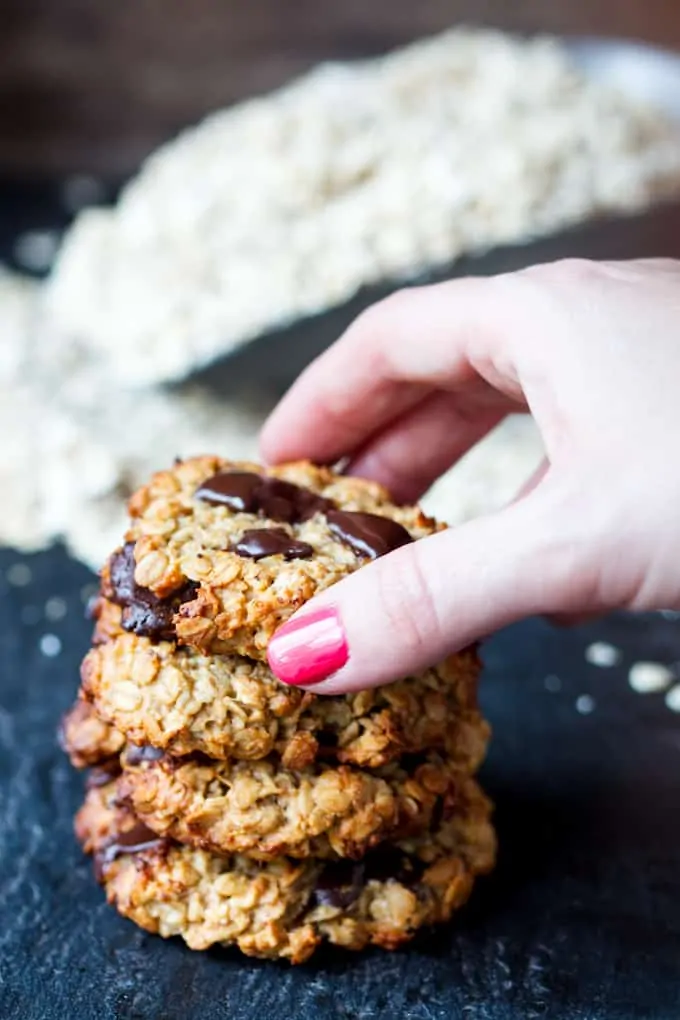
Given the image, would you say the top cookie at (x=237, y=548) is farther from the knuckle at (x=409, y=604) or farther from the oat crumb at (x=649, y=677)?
the oat crumb at (x=649, y=677)

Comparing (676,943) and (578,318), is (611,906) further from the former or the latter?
(578,318)

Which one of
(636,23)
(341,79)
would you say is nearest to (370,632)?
(341,79)

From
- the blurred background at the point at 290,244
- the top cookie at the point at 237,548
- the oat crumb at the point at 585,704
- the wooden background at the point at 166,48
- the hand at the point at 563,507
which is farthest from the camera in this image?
the wooden background at the point at 166,48

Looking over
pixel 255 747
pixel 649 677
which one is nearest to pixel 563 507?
pixel 255 747

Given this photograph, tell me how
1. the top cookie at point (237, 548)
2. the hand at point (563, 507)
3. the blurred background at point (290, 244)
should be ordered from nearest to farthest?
the hand at point (563, 507)
the top cookie at point (237, 548)
the blurred background at point (290, 244)

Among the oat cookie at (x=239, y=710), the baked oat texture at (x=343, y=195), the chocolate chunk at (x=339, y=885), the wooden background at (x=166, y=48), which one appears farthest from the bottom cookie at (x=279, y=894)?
the wooden background at (x=166, y=48)

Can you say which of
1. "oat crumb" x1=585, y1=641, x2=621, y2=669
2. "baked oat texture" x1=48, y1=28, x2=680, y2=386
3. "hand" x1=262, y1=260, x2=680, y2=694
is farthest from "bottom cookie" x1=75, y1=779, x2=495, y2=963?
"baked oat texture" x1=48, y1=28, x2=680, y2=386

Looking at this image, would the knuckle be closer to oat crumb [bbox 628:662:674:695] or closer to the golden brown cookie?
the golden brown cookie
